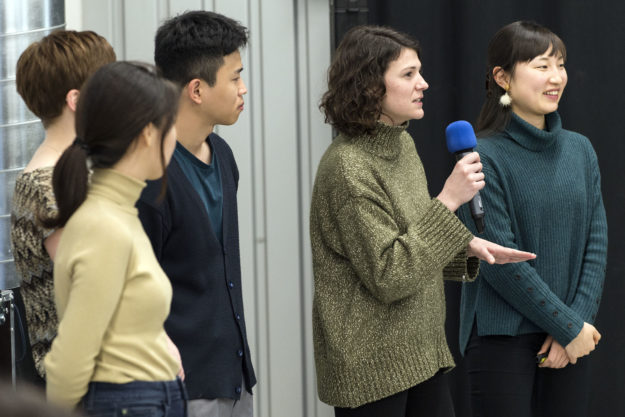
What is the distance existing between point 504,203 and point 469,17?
3.19 feet

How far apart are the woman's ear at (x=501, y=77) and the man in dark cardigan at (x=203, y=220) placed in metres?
0.85

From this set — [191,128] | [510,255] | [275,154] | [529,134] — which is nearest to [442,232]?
[510,255]

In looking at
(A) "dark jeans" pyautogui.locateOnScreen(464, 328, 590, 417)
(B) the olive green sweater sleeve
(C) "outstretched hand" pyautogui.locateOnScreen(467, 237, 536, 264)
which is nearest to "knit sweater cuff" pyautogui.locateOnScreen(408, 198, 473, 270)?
(B) the olive green sweater sleeve

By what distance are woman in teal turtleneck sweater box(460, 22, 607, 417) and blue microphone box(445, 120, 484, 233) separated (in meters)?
0.25

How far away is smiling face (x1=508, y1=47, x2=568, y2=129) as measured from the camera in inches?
98.0

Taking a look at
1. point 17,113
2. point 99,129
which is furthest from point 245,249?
point 99,129

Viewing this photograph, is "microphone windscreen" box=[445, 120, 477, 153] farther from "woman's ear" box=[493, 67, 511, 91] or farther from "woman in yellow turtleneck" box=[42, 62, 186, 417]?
"woman in yellow turtleneck" box=[42, 62, 186, 417]

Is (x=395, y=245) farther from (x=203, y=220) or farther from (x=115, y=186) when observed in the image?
(x=115, y=186)

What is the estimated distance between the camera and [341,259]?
2.19 meters

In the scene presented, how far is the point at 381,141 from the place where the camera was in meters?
2.22

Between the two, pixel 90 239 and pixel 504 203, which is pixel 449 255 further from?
pixel 90 239

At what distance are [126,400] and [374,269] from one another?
775 millimetres

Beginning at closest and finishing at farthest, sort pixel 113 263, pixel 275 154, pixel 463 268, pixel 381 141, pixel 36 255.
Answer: pixel 113 263, pixel 36 255, pixel 381 141, pixel 463 268, pixel 275 154

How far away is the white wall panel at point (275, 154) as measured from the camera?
312cm
